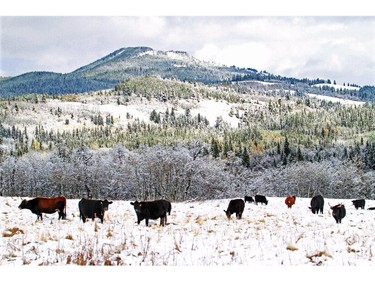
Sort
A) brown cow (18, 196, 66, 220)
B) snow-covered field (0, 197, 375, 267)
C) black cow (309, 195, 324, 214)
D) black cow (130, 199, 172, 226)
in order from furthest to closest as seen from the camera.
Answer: black cow (309, 195, 324, 214) → brown cow (18, 196, 66, 220) → black cow (130, 199, 172, 226) → snow-covered field (0, 197, 375, 267)

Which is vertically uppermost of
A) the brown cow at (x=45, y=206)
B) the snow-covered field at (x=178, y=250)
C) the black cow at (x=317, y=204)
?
the brown cow at (x=45, y=206)

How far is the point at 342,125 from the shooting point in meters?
197

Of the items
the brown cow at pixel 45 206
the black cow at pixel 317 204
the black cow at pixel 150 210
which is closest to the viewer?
the black cow at pixel 150 210

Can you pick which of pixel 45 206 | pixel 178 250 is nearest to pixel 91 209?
pixel 45 206

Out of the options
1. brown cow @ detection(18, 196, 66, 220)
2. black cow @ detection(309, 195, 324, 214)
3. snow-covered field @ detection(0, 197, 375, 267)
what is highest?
brown cow @ detection(18, 196, 66, 220)

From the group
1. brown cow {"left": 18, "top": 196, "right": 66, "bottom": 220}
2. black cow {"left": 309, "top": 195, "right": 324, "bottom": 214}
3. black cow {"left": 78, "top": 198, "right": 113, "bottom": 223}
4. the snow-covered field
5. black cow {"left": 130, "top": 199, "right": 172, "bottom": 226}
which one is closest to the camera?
the snow-covered field

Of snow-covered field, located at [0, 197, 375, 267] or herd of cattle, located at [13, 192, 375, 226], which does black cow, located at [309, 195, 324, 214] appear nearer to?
herd of cattle, located at [13, 192, 375, 226]

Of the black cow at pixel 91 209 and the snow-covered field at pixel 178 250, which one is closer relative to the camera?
the snow-covered field at pixel 178 250

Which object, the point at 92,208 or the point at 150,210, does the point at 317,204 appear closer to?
the point at 150,210

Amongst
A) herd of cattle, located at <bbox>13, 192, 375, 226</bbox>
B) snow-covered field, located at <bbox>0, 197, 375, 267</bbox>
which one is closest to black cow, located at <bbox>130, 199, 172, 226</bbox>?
herd of cattle, located at <bbox>13, 192, 375, 226</bbox>

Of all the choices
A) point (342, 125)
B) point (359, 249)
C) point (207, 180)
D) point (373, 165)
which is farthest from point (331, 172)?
point (342, 125)

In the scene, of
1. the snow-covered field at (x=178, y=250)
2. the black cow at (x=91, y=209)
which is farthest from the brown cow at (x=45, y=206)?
the snow-covered field at (x=178, y=250)

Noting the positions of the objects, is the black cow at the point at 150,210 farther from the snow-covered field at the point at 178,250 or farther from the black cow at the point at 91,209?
the snow-covered field at the point at 178,250
